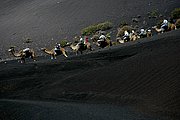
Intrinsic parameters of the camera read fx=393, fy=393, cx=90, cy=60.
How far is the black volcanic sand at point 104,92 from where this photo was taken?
9.12 m

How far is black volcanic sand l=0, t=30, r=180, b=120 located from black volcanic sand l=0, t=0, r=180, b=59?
16.9 metres

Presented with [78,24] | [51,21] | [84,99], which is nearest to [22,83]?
[84,99]

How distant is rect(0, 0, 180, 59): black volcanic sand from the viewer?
112 ft

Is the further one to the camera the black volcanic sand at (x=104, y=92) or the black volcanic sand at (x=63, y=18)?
the black volcanic sand at (x=63, y=18)

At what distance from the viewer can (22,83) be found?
14328 millimetres

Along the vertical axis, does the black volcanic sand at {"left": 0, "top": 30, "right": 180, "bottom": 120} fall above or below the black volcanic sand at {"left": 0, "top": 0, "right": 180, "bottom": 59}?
above

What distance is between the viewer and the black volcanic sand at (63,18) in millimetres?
34094

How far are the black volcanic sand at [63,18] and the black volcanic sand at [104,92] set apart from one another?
16.9m

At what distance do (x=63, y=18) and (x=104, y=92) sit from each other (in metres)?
31.2

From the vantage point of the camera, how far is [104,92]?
11.0 meters

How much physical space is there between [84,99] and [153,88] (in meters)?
1.94

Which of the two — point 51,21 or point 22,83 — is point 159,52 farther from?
point 51,21

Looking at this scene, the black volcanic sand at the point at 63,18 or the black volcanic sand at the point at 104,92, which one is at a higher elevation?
the black volcanic sand at the point at 104,92

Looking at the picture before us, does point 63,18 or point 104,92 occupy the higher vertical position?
point 104,92
